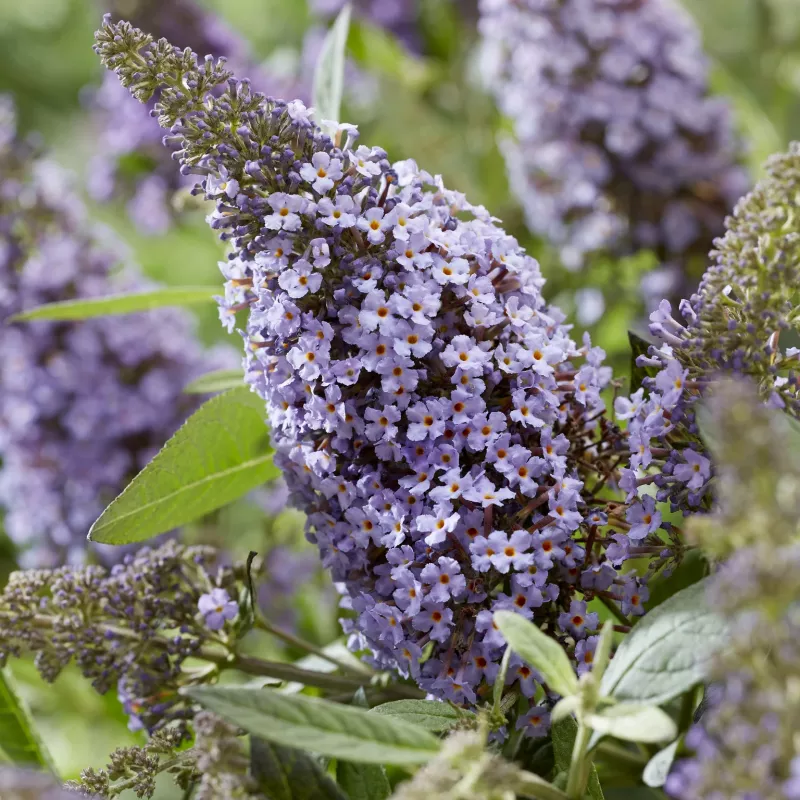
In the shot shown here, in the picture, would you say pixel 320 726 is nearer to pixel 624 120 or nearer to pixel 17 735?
pixel 17 735

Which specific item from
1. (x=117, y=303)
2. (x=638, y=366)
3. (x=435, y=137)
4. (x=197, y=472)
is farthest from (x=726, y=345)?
(x=435, y=137)

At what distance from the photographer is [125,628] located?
571mm

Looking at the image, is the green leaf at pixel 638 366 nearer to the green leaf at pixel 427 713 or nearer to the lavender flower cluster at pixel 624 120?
the green leaf at pixel 427 713

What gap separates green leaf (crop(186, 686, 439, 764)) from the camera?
365 mm

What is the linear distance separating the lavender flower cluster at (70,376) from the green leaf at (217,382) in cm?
24

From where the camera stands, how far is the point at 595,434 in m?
0.55

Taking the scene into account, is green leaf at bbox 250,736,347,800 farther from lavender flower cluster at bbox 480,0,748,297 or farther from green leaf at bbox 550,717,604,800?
lavender flower cluster at bbox 480,0,748,297

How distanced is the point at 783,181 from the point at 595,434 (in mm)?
167

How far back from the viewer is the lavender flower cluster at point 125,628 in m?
0.56

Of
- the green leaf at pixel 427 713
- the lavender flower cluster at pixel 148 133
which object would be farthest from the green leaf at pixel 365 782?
the lavender flower cluster at pixel 148 133

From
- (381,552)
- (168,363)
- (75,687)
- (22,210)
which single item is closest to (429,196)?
(381,552)

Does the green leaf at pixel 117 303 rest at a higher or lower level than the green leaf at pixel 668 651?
higher

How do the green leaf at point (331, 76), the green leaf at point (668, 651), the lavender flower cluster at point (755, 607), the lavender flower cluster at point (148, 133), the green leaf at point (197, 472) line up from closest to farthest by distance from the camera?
the lavender flower cluster at point (755, 607), the green leaf at point (668, 651), the green leaf at point (197, 472), the green leaf at point (331, 76), the lavender flower cluster at point (148, 133)

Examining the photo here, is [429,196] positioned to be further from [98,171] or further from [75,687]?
[98,171]
